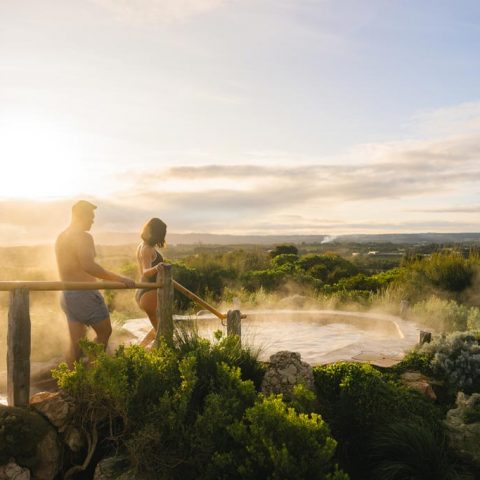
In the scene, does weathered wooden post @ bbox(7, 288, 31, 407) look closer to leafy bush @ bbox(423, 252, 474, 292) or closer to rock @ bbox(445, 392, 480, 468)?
rock @ bbox(445, 392, 480, 468)

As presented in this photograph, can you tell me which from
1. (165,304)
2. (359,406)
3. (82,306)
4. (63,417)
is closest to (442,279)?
(359,406)

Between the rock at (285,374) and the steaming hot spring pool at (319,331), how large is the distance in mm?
1705

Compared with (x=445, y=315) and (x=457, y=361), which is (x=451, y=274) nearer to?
(x=445, y=315)

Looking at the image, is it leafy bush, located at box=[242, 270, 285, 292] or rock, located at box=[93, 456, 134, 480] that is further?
leafy bush, located at box=[242, 270, 285, 292]

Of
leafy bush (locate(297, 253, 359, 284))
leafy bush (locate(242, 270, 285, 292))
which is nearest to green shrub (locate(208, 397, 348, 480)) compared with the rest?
leafy bush (locate(242, 270, 285, 292))

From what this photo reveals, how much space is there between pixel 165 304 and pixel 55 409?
165cm

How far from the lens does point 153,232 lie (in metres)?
6.49

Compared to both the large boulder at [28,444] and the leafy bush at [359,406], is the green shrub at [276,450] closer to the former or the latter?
the leafy bush at [359,406]

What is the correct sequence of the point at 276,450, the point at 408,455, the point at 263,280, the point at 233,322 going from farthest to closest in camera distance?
the point at 263,280, the point at 233,322, the point at 408,455, the point at 276,450

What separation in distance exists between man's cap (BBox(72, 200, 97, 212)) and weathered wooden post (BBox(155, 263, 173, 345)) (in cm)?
104

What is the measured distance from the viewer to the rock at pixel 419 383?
6.06m

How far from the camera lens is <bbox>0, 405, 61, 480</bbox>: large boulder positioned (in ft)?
14.1

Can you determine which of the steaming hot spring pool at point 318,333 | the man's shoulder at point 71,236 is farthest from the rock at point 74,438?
the steaming hot spring pool at point 318,333

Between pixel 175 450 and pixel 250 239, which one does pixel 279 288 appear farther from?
pixel 250 239
